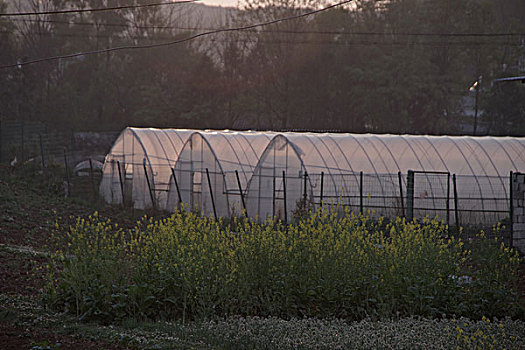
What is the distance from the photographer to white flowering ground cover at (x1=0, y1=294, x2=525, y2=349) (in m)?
6.54

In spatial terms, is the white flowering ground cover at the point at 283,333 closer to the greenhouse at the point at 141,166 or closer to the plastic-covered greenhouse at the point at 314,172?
the plastic-covered greenhouse at the point at 314,172

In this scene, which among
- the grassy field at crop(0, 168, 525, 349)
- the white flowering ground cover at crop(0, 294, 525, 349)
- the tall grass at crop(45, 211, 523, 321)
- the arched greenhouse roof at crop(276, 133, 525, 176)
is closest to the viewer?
the white flowering ground cover at crop(0, 294, 525, 349)

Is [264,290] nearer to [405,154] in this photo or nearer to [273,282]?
[273,282]

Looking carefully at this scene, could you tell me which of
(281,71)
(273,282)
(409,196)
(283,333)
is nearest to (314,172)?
(409,196)

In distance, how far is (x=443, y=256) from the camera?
328 inches

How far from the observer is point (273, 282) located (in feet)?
26.5

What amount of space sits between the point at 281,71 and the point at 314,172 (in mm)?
27266

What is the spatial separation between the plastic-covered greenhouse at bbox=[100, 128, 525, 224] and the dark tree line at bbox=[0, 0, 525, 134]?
60.4ft

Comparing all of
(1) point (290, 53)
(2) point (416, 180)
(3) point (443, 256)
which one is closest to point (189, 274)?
(3) point (443, 256)

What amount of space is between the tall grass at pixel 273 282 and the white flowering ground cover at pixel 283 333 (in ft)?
1.04

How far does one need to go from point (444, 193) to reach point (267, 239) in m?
12.0

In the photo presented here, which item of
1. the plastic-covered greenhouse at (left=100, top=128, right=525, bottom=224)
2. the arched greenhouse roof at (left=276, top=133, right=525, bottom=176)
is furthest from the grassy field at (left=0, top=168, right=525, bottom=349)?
the arched greenhouse roof at (left=276, top=133, right=525, bottom=176)

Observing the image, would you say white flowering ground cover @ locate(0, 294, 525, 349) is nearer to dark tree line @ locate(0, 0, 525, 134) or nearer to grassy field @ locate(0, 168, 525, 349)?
grassy field @ locate(0, 168, 525, 349)

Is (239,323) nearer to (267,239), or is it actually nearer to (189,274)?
(189,274)
